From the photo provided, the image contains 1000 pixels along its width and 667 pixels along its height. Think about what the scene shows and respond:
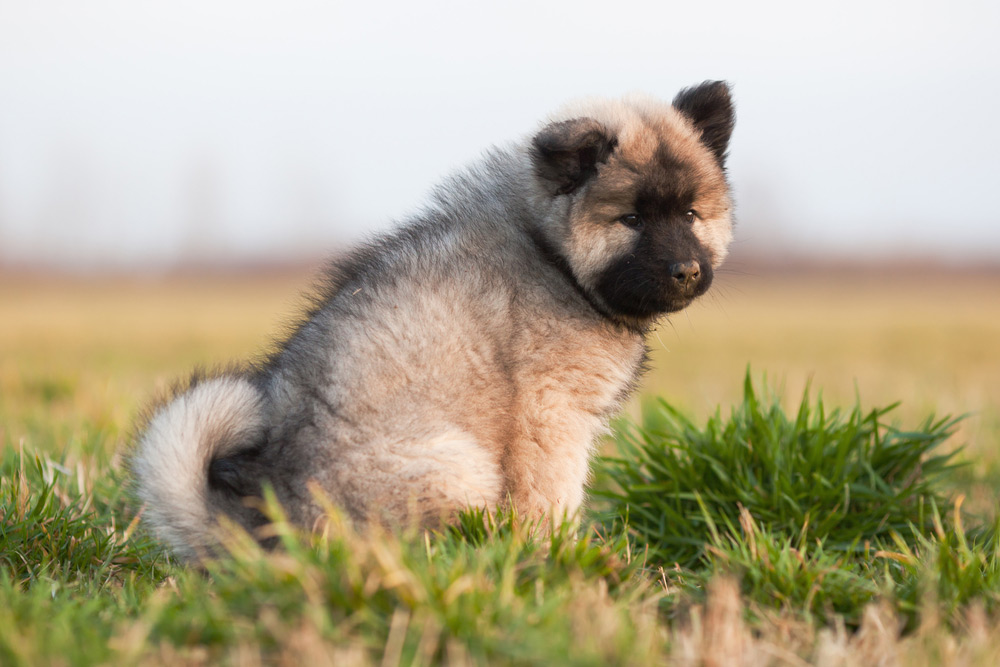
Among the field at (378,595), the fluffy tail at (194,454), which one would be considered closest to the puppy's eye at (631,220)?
the field at (378,595)

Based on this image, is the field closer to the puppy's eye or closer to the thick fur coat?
the thick fur coat

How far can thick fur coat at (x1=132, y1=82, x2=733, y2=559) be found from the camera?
276 centimetres

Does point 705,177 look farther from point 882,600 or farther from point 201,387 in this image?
point 201,387

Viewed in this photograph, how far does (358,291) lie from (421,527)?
35.0 inches

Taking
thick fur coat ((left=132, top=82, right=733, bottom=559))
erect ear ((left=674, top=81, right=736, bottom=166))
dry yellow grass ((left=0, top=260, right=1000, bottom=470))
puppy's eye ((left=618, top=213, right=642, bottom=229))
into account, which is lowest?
dry yellow grass ((left=0, top=260, right=1000, bottom=470))

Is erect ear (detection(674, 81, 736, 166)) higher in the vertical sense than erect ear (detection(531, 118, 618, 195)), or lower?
higher

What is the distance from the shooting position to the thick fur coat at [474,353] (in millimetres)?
2756

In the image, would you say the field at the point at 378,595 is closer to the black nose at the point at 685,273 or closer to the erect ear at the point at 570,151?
the black nose at the point at 685,273

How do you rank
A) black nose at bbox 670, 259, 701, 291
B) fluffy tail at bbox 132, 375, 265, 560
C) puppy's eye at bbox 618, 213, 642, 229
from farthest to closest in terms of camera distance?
puppy's eye at bbox 618, 213, 642, 229 < black nose at bbox 670, 259, 701, 291 < fluffy tail at bbox 132, 375, 265, 560

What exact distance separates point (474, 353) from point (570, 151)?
85 cm

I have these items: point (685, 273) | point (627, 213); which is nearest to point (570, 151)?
point (627, 213)

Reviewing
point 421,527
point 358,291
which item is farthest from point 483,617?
point 358,291

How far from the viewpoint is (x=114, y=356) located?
10984 millimetres

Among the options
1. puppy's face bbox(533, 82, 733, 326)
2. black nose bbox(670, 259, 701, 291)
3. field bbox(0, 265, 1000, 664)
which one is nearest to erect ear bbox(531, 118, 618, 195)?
puppy's face bbox(533, 82, 733, 326)
